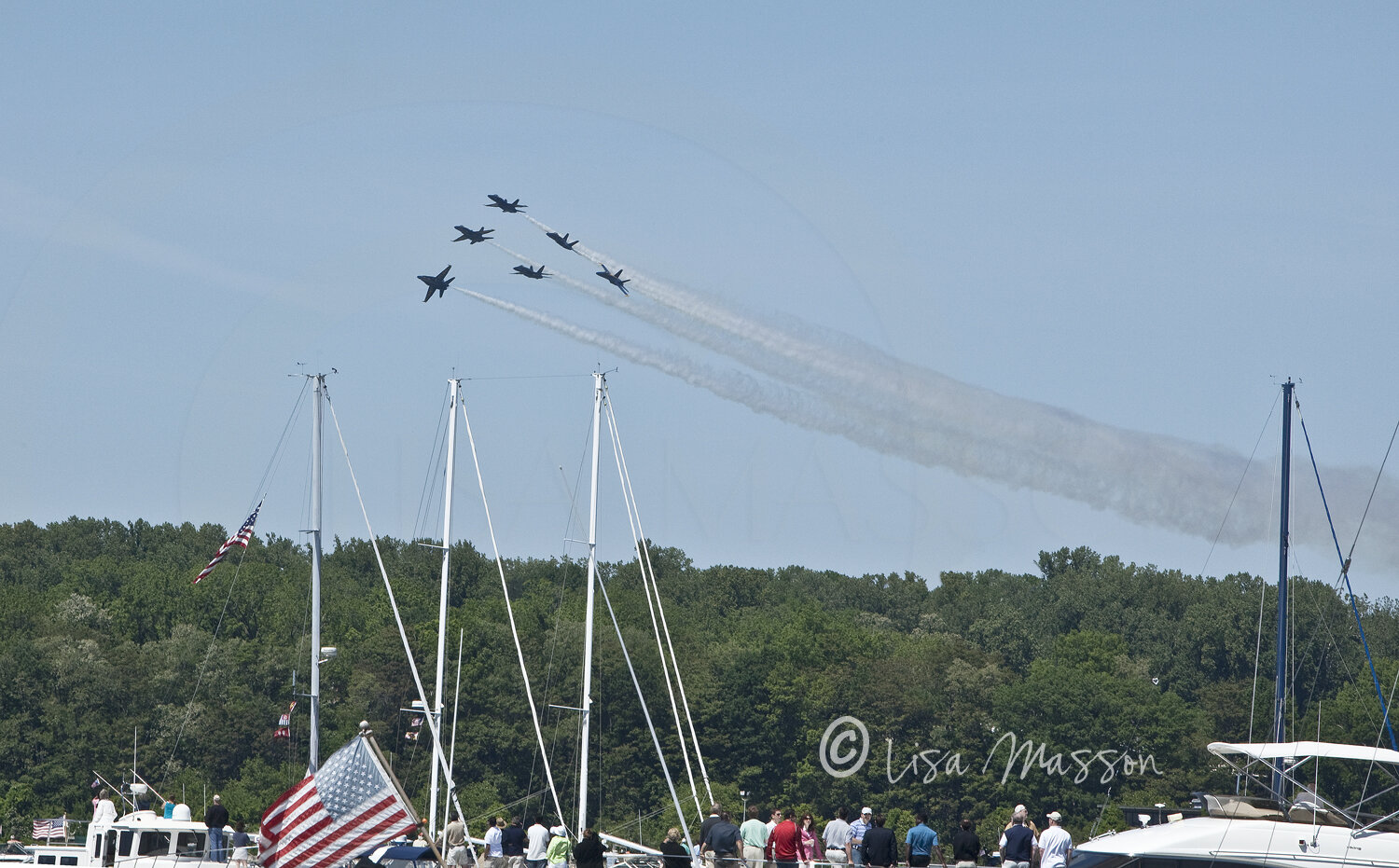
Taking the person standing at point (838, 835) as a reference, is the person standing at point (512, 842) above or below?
below

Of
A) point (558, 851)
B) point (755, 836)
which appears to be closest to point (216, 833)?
point (558, 851)

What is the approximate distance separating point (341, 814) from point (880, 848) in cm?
865

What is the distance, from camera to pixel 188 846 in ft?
115

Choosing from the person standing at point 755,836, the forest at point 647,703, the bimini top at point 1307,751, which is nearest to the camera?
the bimini top at point 1307,751

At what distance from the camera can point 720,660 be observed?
106000 mm

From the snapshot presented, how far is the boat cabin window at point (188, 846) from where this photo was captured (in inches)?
1382

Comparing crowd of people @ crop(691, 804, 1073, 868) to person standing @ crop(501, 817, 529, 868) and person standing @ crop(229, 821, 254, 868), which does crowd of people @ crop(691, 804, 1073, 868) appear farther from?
person standing @ crop(229, 821, 254, 868)

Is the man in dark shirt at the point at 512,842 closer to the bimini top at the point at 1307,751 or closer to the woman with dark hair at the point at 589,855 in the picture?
the woman with dark hair at the point at 589,855

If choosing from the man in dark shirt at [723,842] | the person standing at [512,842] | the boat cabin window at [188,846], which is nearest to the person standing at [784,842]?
the man in dark shirt at [723,842]

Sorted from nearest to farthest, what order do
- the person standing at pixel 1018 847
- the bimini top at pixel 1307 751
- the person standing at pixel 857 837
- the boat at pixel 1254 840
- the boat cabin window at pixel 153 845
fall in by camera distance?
the boat at pixel 1254 840
the person standing at pixel 1018 847
the bimini top at pixel 1307 751
the person standing at pixel 857 837
the boat cabin window at pixel 153 845

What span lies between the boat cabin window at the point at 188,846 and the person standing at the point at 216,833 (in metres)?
0.46

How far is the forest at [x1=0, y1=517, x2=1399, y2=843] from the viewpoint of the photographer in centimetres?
9506

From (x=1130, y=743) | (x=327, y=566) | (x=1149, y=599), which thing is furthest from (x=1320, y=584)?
(x=327, y=566)

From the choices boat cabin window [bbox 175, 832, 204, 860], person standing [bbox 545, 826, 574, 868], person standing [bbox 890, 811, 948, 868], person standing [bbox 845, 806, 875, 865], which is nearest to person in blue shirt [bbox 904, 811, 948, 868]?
person standing [bbox 890, 811, 948, 868]
